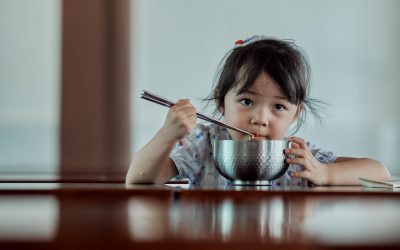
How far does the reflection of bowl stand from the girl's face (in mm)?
378

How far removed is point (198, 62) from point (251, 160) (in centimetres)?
176

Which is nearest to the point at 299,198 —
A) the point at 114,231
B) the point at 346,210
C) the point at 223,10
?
the point at 346,210

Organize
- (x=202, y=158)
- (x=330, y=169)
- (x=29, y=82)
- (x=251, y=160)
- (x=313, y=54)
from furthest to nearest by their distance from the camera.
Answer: (x=313, y=54) < (x=29, y=82) < (x=202, y=158) < (x=330, y=169) < (x=251, y=160)

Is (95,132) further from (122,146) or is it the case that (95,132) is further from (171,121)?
(171,121)

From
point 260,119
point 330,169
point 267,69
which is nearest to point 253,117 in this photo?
point 260,119

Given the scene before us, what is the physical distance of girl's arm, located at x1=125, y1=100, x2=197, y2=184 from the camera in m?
1.25

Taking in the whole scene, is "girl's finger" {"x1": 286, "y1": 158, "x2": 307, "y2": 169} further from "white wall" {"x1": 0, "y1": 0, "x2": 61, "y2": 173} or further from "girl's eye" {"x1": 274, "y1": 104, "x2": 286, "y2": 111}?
"white wall" {"x1": 0, "y1": 0, "x2": 61, "y2": 173}

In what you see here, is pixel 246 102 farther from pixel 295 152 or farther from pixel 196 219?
pixel 196 219

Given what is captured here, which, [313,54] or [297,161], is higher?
[313,54]

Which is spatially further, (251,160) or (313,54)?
(313,54)

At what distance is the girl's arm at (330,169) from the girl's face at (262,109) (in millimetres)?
215

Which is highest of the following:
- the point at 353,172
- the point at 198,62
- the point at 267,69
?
the point at 198,62

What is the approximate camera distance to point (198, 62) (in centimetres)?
285

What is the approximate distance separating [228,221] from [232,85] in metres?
1.05
